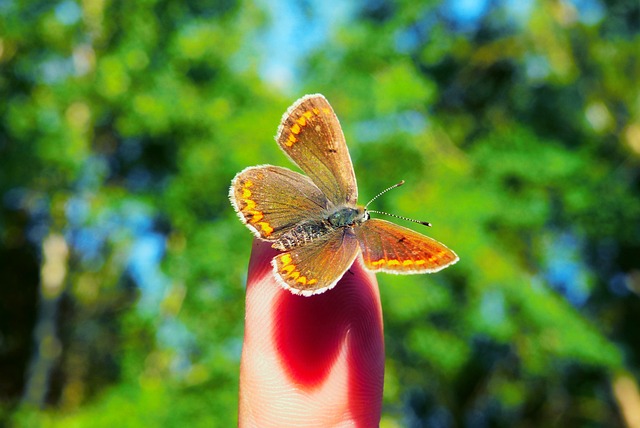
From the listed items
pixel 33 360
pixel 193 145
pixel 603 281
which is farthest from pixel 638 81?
pixel 33 360

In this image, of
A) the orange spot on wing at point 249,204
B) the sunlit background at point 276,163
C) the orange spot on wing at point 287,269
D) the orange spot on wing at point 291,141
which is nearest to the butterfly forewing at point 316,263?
the orange spot on wing at point 287,269

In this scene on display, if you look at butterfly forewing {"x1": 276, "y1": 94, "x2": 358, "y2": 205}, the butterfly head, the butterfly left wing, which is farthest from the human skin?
butterfly forewing {"x1": 276, "y1": 94, "x2": 358, "y2": 205}

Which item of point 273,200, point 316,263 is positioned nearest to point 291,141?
point 273,200

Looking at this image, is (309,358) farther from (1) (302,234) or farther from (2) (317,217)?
(2) (317,217)

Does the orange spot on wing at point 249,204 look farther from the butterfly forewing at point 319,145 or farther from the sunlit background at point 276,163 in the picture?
the sunlit background at point 276,163

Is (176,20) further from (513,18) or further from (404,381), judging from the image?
(404,381)

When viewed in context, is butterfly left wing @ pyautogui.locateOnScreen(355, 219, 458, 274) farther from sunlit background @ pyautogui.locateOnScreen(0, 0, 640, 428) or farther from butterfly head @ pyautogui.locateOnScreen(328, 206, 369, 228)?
sunlit background @ pyautogui.locateOnScreen(0, 0, 640, 428)
